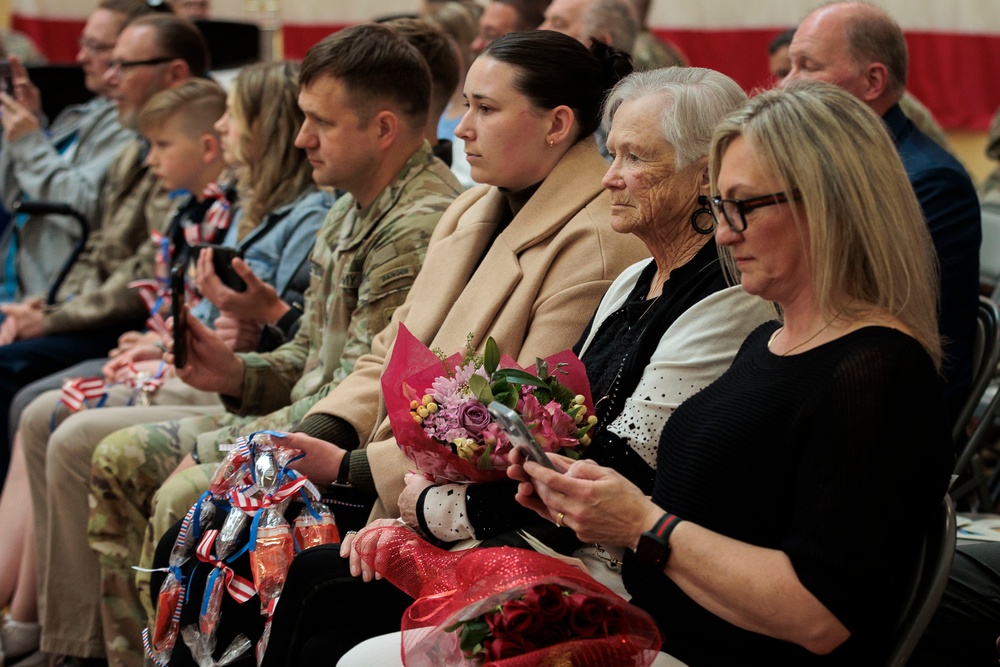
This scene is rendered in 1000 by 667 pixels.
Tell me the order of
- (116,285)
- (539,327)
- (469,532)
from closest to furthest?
(469,532)
(539,327)
(116,285)

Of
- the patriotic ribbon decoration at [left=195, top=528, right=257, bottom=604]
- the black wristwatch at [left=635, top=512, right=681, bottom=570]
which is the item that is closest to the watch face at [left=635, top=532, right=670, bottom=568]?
the black wristwatch at [left=635, top=512, right=681, bottom=570]

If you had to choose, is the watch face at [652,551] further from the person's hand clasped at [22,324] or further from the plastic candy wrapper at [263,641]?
the person's hand clasped at [22,324]

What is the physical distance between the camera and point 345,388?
8.99ft

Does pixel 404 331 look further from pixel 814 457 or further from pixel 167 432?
pixel 167 432

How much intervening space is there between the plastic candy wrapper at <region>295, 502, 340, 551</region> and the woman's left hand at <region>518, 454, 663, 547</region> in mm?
827

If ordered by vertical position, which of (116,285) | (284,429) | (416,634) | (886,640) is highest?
(886,640)

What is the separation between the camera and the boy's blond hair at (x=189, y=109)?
4.04 metres

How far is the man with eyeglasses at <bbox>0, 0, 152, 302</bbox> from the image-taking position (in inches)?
193

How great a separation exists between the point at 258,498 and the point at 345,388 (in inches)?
16.8

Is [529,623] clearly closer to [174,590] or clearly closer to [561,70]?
[174,590]

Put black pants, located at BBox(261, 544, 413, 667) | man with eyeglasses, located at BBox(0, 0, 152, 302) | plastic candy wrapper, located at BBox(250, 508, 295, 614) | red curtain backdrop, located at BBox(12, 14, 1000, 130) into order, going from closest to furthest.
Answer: black pants, located at BBox(261, 544, 413, 667) → plastic candy wrapper, located at BBox(250, 508, 295, 614) → man with eyeglasses, located at BBox(0, 0, 152, 302) → red curtain backdrop, located at BBox(12, 14, 1000, 130)

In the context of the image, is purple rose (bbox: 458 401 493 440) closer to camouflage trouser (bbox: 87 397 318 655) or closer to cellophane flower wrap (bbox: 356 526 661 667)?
cellophane flower wrap (bbox: 356 526 661 667)

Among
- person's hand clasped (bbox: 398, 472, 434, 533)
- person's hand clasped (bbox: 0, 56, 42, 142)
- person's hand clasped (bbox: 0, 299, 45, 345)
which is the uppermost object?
person's hand clasped (bbox: 398, 472, 434, 533)

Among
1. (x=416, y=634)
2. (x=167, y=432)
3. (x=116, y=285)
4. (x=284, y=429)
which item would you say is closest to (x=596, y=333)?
(x=416, y=634)
